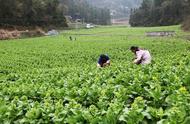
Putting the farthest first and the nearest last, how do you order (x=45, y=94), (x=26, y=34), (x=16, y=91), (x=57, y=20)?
(x=57, y=20)
(x=26, y=34)
(x=16, y=91)
(x=45, y=94)

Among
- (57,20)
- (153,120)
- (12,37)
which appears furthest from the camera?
(57,20)

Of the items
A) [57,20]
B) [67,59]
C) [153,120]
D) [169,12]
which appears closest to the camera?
[153,120]

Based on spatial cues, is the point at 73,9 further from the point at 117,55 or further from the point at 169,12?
the point at 117,55

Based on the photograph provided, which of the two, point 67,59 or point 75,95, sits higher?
point 75,95

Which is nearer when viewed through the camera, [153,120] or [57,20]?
[153,120]

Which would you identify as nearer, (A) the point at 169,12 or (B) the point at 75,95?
(B) the point at 75,95

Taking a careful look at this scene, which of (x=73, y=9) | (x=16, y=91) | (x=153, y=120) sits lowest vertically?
(x=73, y=9)

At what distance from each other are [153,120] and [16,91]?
510cm

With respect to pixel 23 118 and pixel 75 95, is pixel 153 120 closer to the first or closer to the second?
pixel 23 118

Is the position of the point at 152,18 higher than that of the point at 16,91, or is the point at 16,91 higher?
the point at 16,91

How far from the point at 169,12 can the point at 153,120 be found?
109 m

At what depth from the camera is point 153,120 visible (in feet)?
19.6

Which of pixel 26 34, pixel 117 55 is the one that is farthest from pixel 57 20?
pixel 117 55

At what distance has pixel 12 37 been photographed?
6538 centimetres
